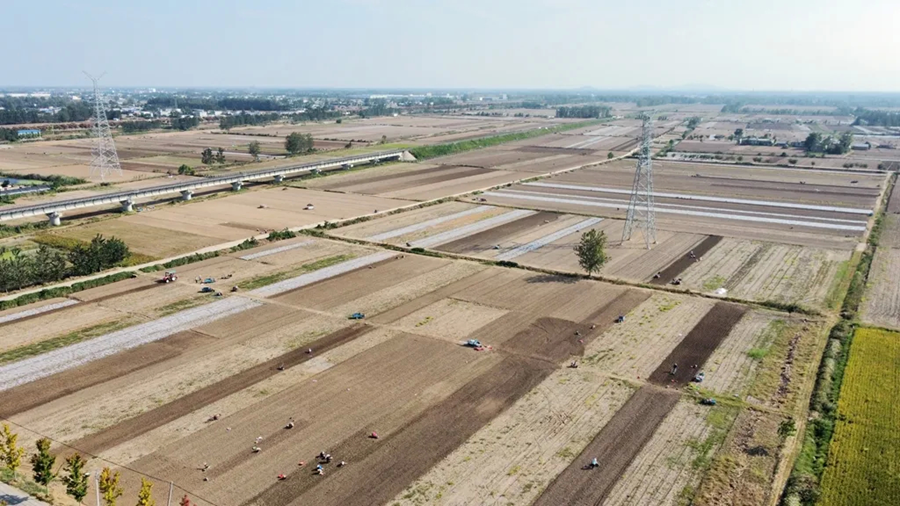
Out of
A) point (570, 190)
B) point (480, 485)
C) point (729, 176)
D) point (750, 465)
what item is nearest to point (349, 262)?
point (480, 485)

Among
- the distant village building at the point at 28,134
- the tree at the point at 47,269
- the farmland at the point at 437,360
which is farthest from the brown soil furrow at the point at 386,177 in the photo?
the distant village building at the point at 28,134

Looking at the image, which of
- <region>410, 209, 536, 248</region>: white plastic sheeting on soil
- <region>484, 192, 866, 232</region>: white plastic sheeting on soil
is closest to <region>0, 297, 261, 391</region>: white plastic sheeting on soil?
<region>410, 209, 536, 248</region>: white plastic sheeting on soil

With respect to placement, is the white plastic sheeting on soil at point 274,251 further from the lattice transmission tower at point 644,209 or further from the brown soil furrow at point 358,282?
the lattice transmission tower at point 644,209

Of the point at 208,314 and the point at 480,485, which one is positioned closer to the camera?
the point at 480,485

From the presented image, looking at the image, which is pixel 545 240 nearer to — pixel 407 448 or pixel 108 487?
pixel 407 448

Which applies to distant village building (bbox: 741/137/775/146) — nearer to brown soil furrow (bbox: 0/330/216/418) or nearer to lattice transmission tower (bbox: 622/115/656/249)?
lattice transmission tower (bbox: 622/115/656/249)

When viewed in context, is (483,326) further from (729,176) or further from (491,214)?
(729,176)
